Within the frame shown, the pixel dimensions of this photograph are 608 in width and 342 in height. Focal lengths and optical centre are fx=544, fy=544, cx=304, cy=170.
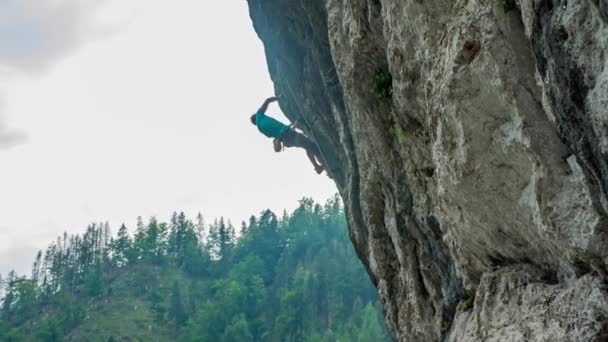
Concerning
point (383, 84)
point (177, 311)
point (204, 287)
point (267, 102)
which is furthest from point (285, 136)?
point (204, 287)

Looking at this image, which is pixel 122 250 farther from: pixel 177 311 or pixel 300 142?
pixel 300 142

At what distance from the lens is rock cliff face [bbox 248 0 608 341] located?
4.83 metres

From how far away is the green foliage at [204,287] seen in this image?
101 meters

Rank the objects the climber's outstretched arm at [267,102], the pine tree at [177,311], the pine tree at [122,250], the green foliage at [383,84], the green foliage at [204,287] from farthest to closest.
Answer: the pine tree at [122,250]
the pine tree at [177,311]
the green foliage at [204,287]
the climber's outstretched arm at [267,102]
the green foliage at [383,84]

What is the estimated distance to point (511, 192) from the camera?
646cm

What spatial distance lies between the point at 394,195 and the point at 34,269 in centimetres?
16061

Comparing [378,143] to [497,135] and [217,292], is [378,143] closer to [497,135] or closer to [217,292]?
[497,135]

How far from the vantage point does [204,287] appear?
5094 inches

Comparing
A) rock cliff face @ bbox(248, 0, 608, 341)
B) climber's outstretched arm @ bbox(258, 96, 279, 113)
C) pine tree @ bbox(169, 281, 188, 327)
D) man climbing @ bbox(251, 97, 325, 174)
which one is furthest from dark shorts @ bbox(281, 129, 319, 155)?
pine tree @ bbox(169, 281, 188, 327)

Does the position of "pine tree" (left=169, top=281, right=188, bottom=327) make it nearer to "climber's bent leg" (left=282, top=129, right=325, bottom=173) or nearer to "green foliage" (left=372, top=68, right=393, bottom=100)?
"climber's bent leg" (left=282, top=129, right=325, bottom=173)

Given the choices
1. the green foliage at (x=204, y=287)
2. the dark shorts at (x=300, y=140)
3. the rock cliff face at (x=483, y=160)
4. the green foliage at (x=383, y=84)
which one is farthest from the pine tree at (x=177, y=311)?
the green foliage at (x=383, y=84)

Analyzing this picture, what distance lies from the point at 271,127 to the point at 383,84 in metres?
7.41

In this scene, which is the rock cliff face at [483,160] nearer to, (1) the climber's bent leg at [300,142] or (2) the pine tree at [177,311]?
(1) the climber's bent leg at [300,142]

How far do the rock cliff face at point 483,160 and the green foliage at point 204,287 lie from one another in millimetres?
73298
